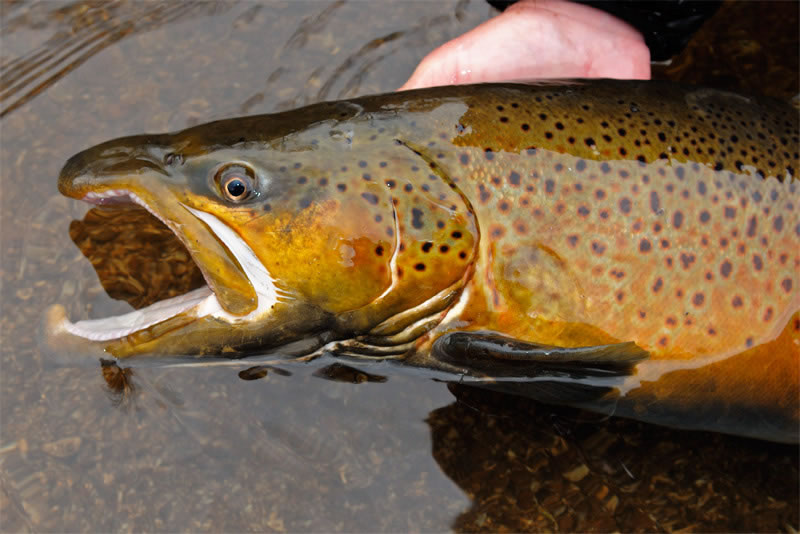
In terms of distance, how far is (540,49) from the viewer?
3410mm

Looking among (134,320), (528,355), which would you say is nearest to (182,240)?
(134,320)

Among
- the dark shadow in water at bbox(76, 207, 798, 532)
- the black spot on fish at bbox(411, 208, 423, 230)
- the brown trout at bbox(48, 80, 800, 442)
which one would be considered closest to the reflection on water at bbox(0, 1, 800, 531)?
the dark shadow in water at bbox(76, 207, 798, 532)

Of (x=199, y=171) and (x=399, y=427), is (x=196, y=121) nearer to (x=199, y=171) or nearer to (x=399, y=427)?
(x=199, y=171)

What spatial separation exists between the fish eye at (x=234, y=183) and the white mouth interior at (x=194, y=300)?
103mm

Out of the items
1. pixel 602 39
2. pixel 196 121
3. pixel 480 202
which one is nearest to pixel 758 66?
pixel 602 39

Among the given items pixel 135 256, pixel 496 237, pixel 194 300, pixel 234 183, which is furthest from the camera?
pixel 135 256

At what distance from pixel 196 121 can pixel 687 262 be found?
241 centimetres

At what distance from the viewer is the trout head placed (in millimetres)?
2332

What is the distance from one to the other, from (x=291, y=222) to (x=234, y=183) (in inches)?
9.1

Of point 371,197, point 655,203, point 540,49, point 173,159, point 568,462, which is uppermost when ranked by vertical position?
point 173,159

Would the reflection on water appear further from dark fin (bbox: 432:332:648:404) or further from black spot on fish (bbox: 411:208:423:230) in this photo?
black spot on fish (bbox: 411:208:423:230)

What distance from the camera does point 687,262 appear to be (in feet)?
8.33

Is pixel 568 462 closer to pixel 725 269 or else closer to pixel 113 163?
pixel 725 269

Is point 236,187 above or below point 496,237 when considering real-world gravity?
above
